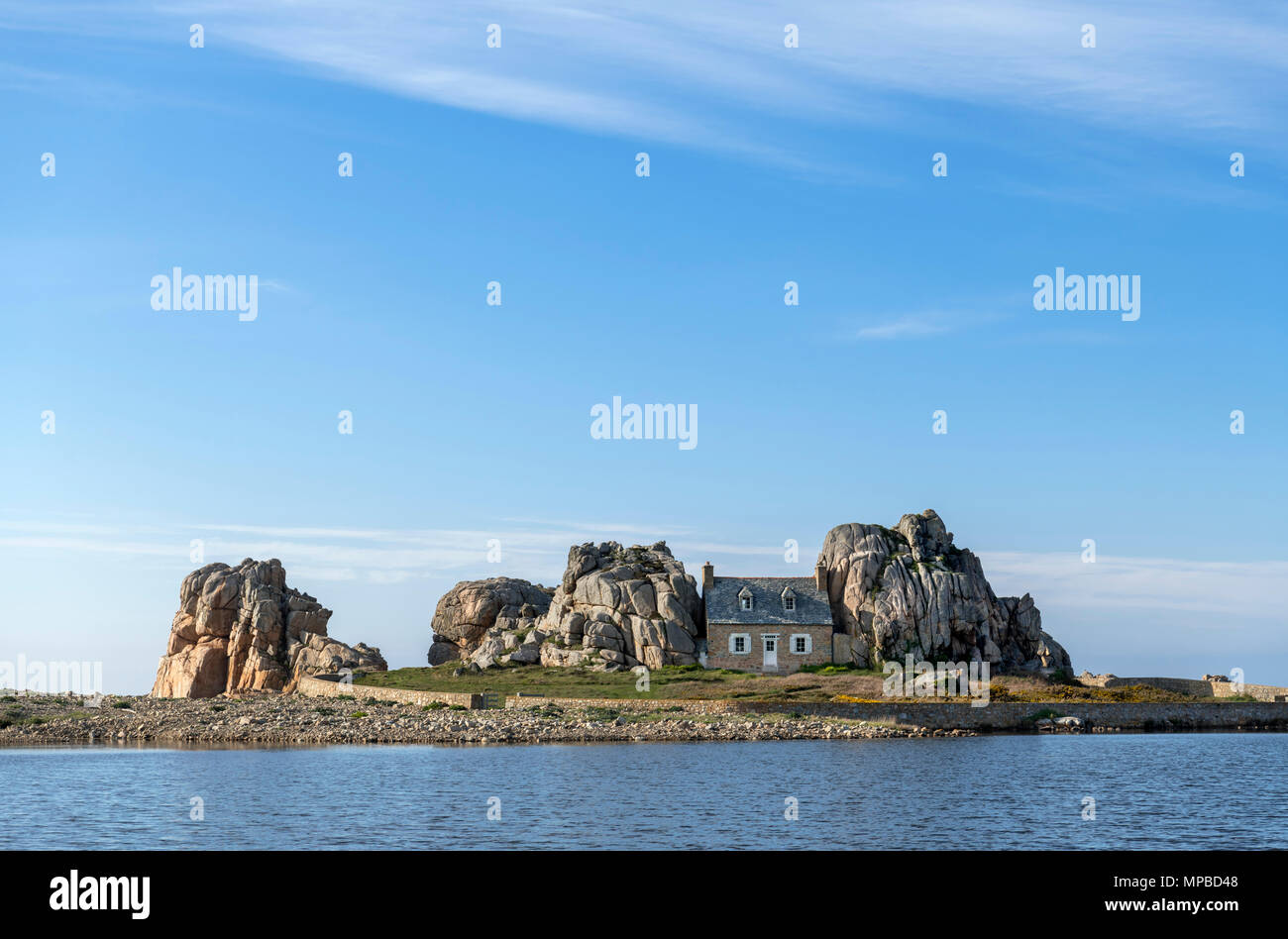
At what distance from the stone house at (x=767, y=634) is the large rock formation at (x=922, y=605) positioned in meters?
1.84

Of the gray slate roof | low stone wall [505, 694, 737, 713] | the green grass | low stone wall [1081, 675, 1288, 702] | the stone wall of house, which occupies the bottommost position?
low stone wall [1081, 675, 1288, 702]

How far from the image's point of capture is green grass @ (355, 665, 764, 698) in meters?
65.3

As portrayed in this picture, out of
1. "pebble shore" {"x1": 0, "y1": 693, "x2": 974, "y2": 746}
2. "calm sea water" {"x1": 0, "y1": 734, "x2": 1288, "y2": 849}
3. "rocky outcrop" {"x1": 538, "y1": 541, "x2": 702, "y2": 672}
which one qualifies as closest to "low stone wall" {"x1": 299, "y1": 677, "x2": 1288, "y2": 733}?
"pebble shore" {"x1": 0, "y1": 693, "x2": 974, "y2": 746}

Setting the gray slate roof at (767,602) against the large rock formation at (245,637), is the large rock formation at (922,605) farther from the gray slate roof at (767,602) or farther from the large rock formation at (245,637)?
the large rock formation at (245,637)

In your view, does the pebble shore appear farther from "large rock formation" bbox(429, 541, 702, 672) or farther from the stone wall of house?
the stone wall of house

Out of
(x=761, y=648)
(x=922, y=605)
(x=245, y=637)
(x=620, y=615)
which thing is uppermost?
(x=922, y=605)

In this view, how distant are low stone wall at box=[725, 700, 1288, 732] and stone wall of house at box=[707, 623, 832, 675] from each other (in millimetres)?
16206

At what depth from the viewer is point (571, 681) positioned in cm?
6981

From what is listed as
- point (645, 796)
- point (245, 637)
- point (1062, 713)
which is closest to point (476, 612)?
point (245, 637)

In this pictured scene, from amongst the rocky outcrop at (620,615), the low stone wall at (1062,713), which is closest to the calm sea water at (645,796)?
the low stone wall at (1062,713)

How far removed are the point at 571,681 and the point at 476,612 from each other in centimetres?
1960

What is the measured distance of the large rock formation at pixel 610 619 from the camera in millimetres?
74625

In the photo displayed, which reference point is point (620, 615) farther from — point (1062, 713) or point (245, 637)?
point (245, 637)
